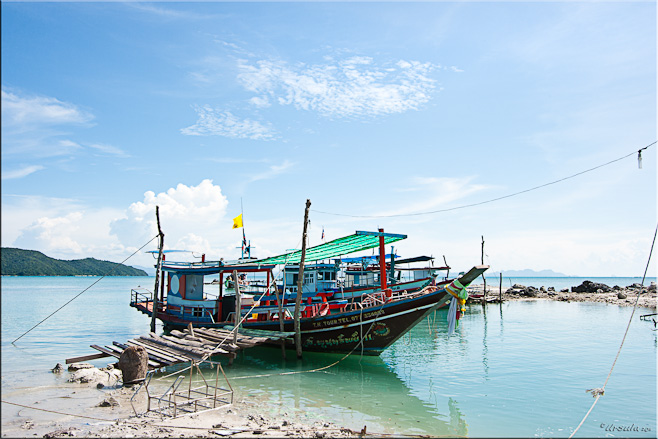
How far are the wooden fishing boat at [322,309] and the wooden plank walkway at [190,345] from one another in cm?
85

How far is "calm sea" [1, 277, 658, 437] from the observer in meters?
10.9

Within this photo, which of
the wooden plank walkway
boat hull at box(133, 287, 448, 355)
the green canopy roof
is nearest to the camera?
the wooden plank walkway

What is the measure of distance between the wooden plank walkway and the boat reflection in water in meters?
1.13

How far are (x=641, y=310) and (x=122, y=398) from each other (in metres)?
46.1

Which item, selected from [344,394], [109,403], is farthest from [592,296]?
[109,403]

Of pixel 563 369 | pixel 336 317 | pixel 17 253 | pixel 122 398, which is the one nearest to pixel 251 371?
pixel 336 317

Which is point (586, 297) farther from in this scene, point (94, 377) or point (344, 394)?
point (94, 377)

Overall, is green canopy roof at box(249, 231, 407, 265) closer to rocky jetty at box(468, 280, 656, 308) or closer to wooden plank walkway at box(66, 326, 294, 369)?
wooden plank walkway at box(66, 326, 294, 369)

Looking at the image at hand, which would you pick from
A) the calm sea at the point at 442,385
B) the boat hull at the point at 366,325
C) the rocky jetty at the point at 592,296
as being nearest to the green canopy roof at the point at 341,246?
the boat hull at the point at 366,325

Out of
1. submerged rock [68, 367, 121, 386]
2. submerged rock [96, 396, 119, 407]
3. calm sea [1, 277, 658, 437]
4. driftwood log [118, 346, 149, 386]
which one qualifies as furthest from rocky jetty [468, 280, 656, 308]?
submerged rock [96, 396, 119, 407]

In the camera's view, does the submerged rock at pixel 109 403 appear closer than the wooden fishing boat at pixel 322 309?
Yes

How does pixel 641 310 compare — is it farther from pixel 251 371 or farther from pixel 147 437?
pixel 147 437

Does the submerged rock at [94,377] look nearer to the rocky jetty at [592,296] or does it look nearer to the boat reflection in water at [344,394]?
the boat reflection in water at [344,394]

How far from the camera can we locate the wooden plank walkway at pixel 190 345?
13575 millimetres
